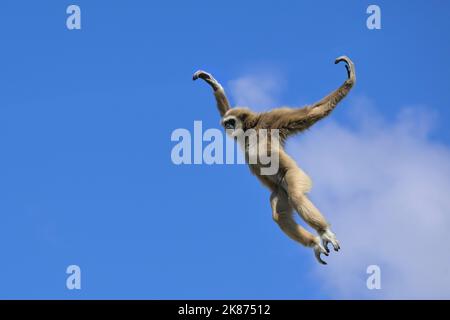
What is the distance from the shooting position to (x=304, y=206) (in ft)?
40.7

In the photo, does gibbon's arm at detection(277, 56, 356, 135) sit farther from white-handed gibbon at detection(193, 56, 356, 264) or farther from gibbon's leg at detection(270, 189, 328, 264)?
gibbon's leg at detection(270, 189, 328, 264)

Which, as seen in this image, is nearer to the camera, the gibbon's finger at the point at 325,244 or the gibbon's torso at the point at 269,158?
the gibbon's finger at the point at 325,244

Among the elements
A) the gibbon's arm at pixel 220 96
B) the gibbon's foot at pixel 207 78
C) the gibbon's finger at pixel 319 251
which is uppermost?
the gibbon's foot at pixel 207 78

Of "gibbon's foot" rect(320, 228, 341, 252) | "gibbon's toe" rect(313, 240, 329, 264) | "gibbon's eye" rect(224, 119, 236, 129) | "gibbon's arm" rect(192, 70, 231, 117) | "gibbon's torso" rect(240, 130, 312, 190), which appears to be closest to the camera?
"gibbon's foot" rect(320, 228, 341, 252)

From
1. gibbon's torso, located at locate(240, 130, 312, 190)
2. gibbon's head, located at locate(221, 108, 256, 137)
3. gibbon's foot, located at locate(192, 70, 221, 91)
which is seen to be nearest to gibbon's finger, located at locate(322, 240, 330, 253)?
gibbon's torso, located at locate(240, 130, 312, 190)

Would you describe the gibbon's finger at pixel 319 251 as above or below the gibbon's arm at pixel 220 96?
below

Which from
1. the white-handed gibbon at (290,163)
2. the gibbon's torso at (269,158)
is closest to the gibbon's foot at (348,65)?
the white-handed gibbon at (290,163)

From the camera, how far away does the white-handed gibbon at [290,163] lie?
484 inches

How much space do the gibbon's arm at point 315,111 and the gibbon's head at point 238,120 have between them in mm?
493

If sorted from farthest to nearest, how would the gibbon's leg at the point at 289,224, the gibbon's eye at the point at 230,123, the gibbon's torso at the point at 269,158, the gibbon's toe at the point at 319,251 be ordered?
the gibbon's eye at the point at 230,123 → the gibbon's torso at the point at 269,158 → the gibbon's leg at the point at 289,224 → the gibbon's toe at the point at 319,251

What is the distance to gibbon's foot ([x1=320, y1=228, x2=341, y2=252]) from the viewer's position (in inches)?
473

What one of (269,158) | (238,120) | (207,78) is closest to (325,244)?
(269,158)

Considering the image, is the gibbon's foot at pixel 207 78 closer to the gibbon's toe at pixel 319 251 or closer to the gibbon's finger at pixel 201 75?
the gibbon's finger at pixel 201 75
